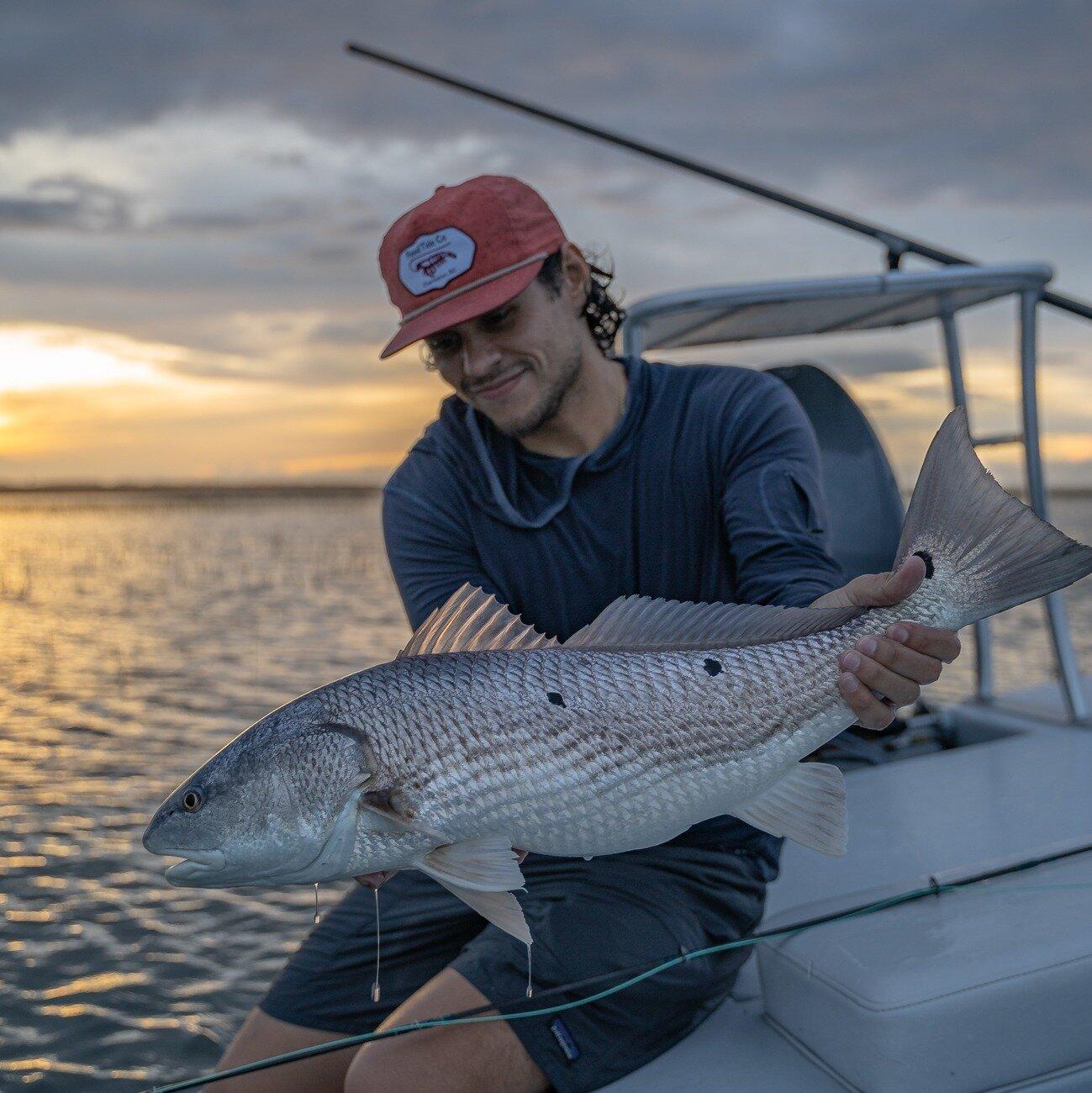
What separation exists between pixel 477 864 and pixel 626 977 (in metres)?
0.77

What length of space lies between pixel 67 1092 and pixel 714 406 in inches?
168

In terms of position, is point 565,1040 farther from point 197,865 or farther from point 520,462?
point 520,462

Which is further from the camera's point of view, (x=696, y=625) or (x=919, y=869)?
(x=919, y=869)

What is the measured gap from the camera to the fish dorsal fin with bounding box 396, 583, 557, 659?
2637mm

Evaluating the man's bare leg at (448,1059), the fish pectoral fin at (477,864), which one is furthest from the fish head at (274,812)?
the man's bare leg at (448,1059)

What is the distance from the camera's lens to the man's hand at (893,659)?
93.1 inches

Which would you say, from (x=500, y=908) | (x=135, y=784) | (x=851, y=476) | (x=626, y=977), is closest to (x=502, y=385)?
(x=500, y=908)

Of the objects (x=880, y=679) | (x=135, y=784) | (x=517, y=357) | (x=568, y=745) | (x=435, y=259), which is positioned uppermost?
(x=435, y=259)

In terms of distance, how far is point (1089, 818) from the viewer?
390 centimetres

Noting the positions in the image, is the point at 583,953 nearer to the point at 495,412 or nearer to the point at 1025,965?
the point at 1025,965

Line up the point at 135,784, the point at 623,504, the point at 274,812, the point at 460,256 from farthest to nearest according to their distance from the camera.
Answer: the point at 135,784 → the point at 623,504 → the point at 460,256 → the point at 274,812

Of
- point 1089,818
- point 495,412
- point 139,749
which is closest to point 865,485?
point 1089,818

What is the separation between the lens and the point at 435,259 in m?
3.16

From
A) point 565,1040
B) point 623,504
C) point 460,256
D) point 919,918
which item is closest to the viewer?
point 565,1040
